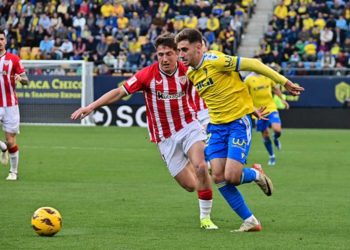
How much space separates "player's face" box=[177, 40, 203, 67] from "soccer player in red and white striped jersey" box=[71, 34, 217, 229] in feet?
0.89

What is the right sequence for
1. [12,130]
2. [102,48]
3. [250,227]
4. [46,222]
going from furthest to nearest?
[102,48]
[12,130]
[250,227]
[46,222]

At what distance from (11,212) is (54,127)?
20.9 meters

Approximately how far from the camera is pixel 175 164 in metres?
11.2

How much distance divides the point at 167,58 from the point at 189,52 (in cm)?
49

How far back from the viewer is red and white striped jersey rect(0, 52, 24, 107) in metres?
16.0

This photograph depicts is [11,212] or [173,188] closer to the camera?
[11,212]

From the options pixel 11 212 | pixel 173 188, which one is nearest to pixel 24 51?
pixel 173 188

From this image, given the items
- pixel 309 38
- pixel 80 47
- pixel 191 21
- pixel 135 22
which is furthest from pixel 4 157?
pixel 135 22

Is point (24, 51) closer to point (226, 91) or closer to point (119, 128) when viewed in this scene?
point (119, 128)

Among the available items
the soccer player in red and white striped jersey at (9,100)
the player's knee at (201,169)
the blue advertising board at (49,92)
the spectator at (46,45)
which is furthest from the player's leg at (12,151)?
the spectator at (46,45)

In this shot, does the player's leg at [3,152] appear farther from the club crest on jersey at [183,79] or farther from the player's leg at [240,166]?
the player's leg at [240,166]

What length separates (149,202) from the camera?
42.9 feet

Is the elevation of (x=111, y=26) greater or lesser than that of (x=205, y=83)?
lesser

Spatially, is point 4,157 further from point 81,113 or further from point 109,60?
point 109,60
